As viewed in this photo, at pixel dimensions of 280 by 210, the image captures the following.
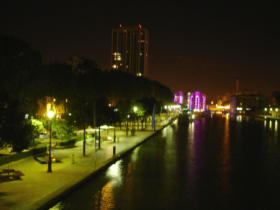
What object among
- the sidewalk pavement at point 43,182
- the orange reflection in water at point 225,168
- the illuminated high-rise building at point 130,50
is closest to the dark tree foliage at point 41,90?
the sidewalk pavement at point 43,182

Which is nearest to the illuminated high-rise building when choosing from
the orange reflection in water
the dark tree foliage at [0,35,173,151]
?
the dark tree foliage at [0,35,173,151]

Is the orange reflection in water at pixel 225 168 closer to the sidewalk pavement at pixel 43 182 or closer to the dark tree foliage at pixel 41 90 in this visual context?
the sidewalk pavement at pixel 43 182

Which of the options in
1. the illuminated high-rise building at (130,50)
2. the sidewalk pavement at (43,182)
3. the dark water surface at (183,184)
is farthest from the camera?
the illuminated high-rise building at (130,50)

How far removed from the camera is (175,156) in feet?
54.6

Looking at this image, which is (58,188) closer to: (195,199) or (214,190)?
(195,199)

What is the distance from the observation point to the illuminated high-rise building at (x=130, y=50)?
150625 millimetres

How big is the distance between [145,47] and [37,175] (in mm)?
145367

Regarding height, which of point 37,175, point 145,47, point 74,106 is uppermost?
point 145,47

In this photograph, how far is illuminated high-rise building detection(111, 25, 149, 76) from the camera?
→ 151m

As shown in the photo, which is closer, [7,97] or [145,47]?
[7,97]

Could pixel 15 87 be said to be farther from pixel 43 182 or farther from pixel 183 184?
pixel 183 184

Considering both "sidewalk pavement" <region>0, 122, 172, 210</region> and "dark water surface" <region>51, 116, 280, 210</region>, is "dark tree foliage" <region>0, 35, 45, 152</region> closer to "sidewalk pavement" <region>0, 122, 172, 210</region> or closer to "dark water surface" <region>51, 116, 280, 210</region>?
"sidewalk pavement" <region>0, 122, 172, 210</region>

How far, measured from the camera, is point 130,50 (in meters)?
152

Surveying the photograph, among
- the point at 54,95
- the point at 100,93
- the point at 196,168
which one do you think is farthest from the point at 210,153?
the point at 100,93
